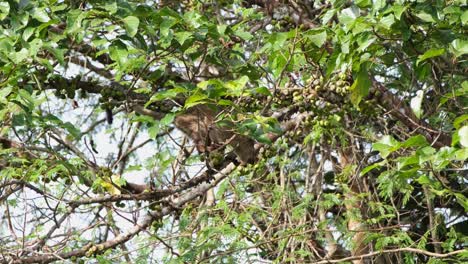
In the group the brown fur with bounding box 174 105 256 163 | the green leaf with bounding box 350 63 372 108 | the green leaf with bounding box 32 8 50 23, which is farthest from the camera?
the brown fur with bounding box 174 105 256 163

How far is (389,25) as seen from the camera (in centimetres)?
250

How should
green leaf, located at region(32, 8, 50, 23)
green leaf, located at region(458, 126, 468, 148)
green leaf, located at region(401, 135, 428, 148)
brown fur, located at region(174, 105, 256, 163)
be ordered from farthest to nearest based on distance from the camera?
brown fur, located at region(174, 105, 256, 163) → green leaf, located at region(32, 8, 50, 23) → green leaf, located at region(401, 135, 428, 148) → green leaf, located at region(458, 126, 468, 148)

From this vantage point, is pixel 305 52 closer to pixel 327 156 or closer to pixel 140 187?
pixel 140 187

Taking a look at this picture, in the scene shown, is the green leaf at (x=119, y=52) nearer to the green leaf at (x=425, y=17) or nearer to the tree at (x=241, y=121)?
the tree at (x=241, y=121)

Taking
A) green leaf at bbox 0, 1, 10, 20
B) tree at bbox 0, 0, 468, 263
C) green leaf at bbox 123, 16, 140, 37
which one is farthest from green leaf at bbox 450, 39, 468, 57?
green leaf at bbox 0, 1, 10, 20

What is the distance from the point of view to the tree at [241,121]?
8.58 feet

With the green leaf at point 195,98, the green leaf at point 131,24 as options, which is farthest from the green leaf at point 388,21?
the green leaf at point 131,24

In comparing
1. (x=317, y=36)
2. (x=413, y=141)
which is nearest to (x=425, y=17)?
(x=317, y=36)

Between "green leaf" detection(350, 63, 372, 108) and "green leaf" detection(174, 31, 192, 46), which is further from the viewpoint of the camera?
"green leaf" detection(350, 63, 372, 108)

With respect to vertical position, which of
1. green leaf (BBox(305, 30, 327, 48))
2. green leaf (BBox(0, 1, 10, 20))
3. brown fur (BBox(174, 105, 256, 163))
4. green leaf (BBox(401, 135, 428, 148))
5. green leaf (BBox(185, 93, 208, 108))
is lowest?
green leaf (BBox(401, 135, 428, 148))

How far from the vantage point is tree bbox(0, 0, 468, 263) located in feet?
8.58

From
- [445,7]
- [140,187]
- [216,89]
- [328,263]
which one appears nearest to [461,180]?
[328,263]

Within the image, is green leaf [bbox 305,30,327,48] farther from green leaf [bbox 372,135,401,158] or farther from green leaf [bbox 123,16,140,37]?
green leaf [bbox 123,16,140,37]

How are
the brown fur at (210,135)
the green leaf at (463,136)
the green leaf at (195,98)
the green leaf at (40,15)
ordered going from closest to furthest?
the green leaf at (463,136)
the green leaf at (195,98)
the green leaf at (40,15)
the brown fur at (210,135)
